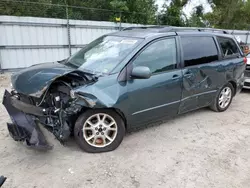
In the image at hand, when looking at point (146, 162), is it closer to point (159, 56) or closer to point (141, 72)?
point (141, 72)

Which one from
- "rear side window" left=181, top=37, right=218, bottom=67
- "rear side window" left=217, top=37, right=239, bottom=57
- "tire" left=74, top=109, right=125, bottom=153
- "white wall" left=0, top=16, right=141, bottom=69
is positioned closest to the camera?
"tire" left=74, top=109, right=125, bottom=153

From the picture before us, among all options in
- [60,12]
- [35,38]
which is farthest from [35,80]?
[60,12]

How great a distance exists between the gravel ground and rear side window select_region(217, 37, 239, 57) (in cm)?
167

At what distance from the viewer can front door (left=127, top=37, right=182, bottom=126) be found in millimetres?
3387

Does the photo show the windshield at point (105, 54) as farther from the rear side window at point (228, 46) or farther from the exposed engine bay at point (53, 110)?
the rear side window at point (228, 46)

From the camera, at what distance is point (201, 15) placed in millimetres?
21938

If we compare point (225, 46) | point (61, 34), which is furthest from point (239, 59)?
point (61, 34)

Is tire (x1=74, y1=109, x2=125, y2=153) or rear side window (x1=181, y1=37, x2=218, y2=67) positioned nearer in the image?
tire (x1=74, y1=109, x2=125, y2=153)

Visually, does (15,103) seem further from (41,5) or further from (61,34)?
(41,5)

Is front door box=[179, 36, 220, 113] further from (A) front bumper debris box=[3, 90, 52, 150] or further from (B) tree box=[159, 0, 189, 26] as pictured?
(B) tree box=[159, 0, 189, 26]

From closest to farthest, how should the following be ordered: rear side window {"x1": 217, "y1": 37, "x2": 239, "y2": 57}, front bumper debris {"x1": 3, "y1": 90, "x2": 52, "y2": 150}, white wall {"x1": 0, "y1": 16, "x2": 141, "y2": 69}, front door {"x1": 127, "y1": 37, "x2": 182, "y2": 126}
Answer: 1. front bumper debris {"x1": 3, "y1": 90, "x2": 52, "y2": 150}
2. front door {"x1": 127, "y1": 37, "x2": 182, "y2": 126}
3. rear side window {"x1": 217, "y1": 37, "x2": 239, "y2": 57}
4. white wall {"x1": 0, "y1": 16, "x2": 141, "y2": 69}

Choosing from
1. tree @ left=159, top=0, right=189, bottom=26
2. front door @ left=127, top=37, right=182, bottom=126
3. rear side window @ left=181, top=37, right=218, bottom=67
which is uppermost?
tree @ left=159, top=0, right=189, bottom=26

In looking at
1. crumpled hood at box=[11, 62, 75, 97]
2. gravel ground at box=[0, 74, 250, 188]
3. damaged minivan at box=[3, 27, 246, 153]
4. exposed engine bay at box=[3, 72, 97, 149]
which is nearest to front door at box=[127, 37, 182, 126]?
damaged minivan at box=[3, 27, 246, 153]

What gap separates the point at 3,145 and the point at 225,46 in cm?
448
